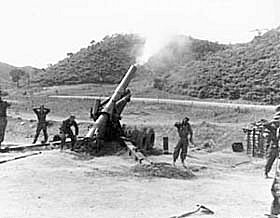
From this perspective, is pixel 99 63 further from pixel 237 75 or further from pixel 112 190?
pixel 112 190

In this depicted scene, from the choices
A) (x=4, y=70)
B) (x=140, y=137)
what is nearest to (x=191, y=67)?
(x=140, y=137)

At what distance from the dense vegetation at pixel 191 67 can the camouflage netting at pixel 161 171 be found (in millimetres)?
29428

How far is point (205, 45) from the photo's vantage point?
267ft

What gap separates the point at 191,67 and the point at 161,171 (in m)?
50.5

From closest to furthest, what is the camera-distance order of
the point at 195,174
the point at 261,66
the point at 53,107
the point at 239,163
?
the point at 195,174, the point at 239,163, the point at 53,107, the point at 261,66

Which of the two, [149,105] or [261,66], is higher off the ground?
[261,66]

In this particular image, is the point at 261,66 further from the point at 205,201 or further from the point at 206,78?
the point at 205,201

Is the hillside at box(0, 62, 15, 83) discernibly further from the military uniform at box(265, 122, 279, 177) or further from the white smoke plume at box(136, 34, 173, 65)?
the military uniform at box(265, 122, 279, 177)

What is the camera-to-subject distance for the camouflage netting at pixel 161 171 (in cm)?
1298

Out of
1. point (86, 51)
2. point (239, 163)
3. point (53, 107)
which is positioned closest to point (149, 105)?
point (53, 107)

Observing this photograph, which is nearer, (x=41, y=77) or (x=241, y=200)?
(x=241, y=200)

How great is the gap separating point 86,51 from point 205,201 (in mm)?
76428

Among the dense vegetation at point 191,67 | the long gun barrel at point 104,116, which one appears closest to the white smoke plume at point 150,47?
the dense vegetation at point 191,67

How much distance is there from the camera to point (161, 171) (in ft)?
43.2
